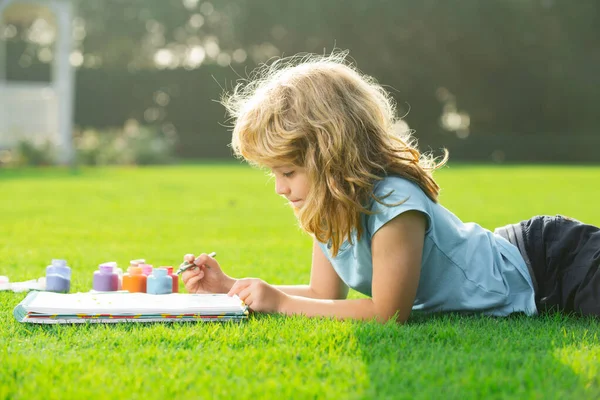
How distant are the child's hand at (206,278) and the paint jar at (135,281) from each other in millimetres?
353

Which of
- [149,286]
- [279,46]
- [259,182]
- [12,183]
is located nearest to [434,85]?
[279,46]

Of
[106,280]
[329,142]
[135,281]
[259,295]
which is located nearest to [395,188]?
[329,142]

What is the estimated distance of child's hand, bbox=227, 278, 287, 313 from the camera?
252cm

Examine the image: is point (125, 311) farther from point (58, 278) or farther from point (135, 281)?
point (58, 278)

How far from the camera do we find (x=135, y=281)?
10.3ft

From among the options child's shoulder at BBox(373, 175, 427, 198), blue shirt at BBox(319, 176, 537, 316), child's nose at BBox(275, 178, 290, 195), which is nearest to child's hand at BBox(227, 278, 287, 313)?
blue shirt at BBox(319, 176, 537, 316)

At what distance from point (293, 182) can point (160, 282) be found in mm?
956

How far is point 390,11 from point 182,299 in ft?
82.3

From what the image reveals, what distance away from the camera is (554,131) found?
1048 inches

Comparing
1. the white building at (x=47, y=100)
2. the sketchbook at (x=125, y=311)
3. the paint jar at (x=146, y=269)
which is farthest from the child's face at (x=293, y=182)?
the white building at (x=47, y=100)

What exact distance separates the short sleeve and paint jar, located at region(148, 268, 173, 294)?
1078mm

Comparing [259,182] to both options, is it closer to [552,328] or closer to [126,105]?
[552,328]

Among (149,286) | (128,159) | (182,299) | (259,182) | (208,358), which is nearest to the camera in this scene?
(208,358)

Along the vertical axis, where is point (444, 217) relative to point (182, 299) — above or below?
above
